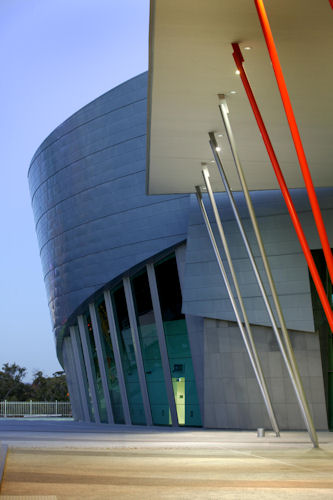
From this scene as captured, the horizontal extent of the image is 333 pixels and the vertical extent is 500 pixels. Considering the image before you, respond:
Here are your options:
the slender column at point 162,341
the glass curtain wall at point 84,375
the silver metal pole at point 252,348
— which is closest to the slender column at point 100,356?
the glass curtain wall at point 84,375

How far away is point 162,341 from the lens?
27.9 m

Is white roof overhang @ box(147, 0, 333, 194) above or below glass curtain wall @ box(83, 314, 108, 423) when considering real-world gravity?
above

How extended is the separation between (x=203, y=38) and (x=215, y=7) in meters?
1.07

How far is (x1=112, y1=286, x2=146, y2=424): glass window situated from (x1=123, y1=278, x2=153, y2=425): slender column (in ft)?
1.22

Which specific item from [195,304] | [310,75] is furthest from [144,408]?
[310,75]

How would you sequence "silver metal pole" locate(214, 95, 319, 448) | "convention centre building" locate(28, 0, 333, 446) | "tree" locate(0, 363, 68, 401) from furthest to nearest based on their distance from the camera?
"tree" locate(0, 363, 68, 401), "silver metal pole" locate(214, 95, 319, 448), "convention centre building" locate(28, 0, 333, 446)

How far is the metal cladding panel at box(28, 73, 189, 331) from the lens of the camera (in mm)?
28078

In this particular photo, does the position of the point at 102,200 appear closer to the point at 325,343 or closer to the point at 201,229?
the point at 201,229

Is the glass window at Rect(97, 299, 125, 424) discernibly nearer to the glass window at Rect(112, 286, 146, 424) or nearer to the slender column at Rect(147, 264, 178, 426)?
the glass window at Rect(112, 286, 146, 424)

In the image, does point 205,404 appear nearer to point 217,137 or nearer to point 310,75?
point 217,137

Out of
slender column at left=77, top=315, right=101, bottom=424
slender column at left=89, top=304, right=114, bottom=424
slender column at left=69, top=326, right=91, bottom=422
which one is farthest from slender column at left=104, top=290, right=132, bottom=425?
slender column at left=69, top=326, right=91, bottom=422

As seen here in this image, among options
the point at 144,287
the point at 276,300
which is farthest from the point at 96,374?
the point at 276,300

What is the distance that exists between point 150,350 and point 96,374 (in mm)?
5584

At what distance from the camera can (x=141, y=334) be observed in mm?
29109
